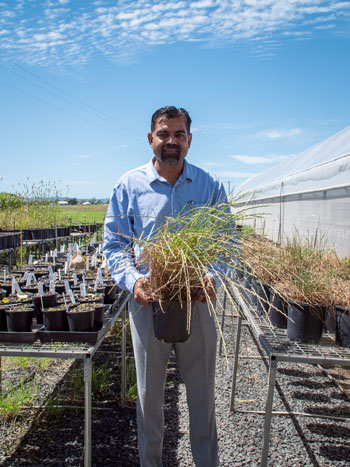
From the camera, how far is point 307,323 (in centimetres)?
184

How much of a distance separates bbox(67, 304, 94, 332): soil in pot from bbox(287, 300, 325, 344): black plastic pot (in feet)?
3.12

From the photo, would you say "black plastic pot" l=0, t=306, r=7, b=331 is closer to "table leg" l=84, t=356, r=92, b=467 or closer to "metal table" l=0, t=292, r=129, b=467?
"metal table" l=0, t=292, r=129, b=467

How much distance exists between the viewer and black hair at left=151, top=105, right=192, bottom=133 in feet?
5.62

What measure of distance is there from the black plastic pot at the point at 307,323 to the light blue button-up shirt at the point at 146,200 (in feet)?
2.19

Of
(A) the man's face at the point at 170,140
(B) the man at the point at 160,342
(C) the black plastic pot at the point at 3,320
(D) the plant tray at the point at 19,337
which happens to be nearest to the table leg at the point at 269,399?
(B) the man at the point at 160,342

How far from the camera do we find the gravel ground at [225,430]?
2.06 m

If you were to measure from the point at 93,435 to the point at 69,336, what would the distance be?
87 centimetres

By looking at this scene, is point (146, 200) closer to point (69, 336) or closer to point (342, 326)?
point (69, 336)

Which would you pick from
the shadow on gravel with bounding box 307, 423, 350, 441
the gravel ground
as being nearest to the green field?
the gravel ground

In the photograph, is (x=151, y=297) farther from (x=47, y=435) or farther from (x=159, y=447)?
(x=47, y=435)

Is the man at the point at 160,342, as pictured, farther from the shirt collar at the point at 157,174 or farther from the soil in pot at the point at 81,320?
the soil in pot at the point at 81,320

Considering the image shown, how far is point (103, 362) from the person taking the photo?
3.28 meters

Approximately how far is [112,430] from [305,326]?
1.33 m

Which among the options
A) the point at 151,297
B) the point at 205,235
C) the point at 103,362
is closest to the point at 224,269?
the point at 205,235
